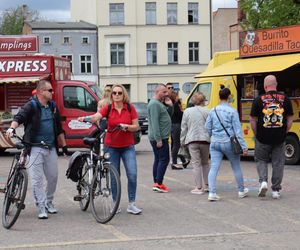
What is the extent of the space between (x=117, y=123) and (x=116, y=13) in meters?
48.5

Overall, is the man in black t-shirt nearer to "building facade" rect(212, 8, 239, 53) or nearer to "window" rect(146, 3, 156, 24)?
"window" rect(146, 3, 156, 24)

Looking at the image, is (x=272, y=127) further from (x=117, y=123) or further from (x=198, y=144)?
(x=117, y=123)

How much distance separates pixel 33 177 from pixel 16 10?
246ft

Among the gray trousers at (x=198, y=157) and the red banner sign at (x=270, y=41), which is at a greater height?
the red banner sign at (x=270, y=41)

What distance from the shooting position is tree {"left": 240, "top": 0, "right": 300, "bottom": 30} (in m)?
30.1

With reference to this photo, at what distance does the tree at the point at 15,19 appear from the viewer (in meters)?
76.6

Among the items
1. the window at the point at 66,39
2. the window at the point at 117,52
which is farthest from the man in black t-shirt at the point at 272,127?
the window at the point at 66,39

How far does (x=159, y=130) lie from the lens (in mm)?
10648

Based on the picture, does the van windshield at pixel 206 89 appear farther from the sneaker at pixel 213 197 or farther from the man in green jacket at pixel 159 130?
the sneaker at pixel 213 197

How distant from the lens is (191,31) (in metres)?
58.0

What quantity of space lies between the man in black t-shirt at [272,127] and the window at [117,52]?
1821 inches

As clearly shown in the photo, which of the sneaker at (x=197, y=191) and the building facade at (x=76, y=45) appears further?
the building facade at (x=76, y=45)

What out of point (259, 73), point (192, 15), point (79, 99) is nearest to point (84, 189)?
point (259, 73)

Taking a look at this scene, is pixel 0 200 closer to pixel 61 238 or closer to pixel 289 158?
pixel 61 238
